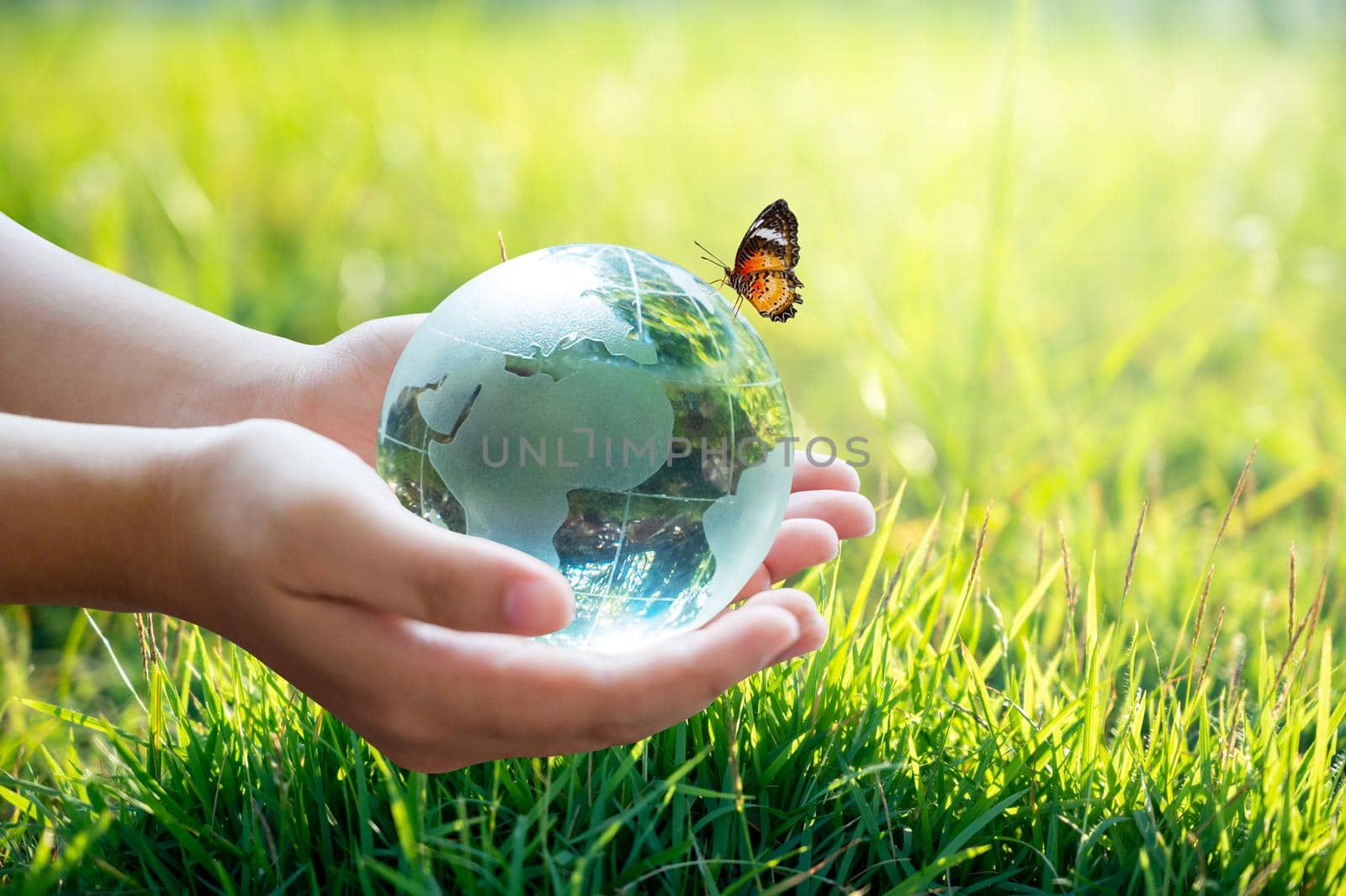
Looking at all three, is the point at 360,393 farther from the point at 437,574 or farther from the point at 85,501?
the point at 437,574

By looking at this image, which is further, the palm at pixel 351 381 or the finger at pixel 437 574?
the palm at pixel 351 381

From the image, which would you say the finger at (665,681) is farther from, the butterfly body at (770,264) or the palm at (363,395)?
the butterfly body at (770,264)

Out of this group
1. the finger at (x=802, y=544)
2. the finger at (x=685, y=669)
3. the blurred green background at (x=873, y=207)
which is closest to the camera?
the finger at (x=685, y=669)

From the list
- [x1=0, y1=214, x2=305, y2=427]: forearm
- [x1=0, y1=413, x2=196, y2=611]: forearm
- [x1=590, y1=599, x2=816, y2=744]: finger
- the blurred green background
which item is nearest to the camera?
[x1=590, y1=599, x2=816, y2=744]: finger

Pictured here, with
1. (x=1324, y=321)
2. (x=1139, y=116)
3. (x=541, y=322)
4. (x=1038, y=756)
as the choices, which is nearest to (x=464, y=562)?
(x=541, y=322)

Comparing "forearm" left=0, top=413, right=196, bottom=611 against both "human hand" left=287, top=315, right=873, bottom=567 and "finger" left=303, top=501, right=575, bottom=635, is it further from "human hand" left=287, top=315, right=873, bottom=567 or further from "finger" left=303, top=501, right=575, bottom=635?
"human hand" left=287, top=315, right=873, bottom=567

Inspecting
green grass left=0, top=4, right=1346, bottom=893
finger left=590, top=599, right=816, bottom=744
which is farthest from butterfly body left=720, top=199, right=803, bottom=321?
finger left=590, top=599, right=816, bottom=744

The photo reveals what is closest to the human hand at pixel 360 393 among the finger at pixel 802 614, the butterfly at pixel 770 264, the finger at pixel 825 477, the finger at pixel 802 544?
the finger at pixel 825 477
